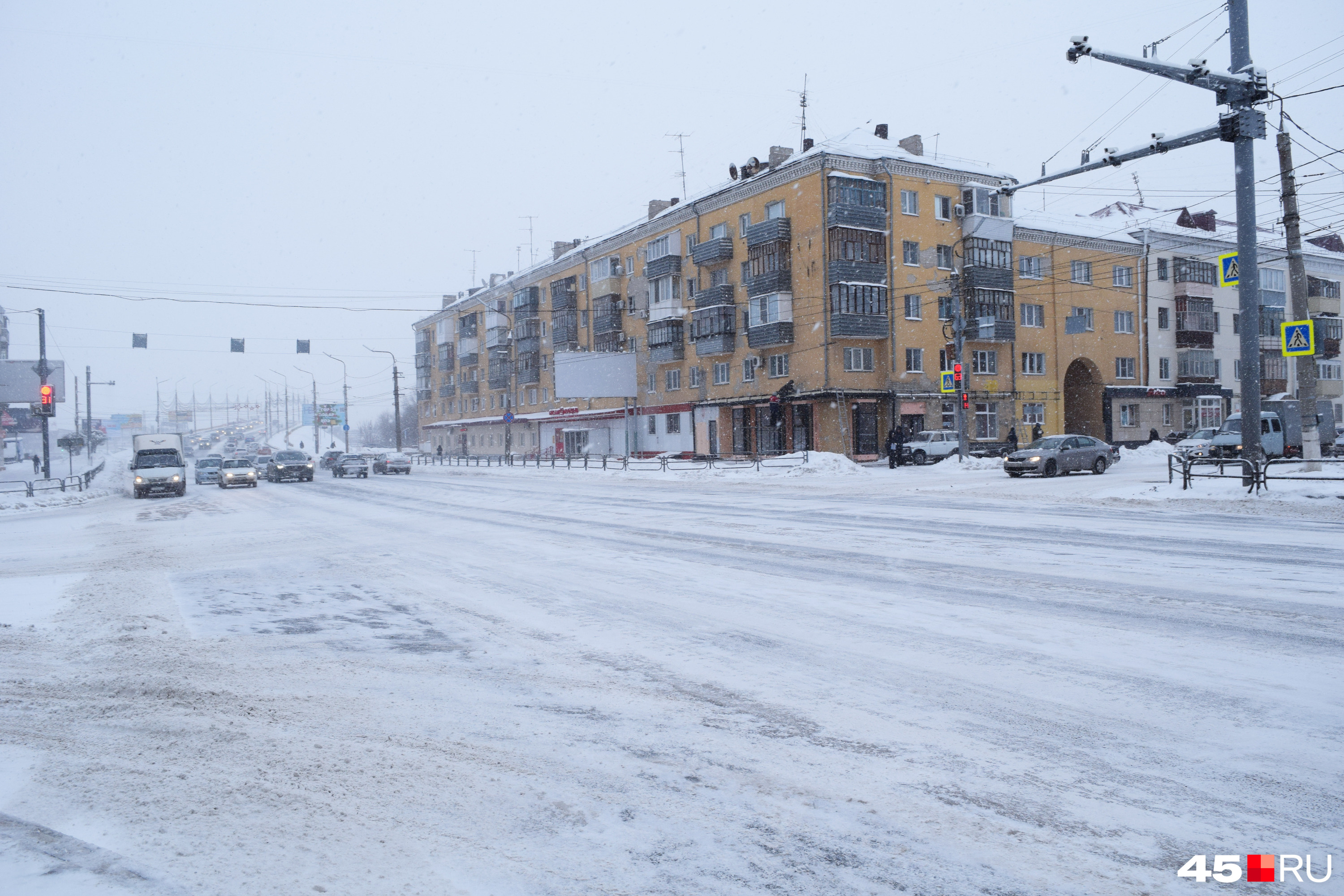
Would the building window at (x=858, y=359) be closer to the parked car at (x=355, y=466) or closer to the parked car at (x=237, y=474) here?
the parked car at (x=355, y=466)

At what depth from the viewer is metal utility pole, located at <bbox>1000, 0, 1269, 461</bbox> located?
14648 millimetres

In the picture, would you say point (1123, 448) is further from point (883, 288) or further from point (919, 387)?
point (883, 288)

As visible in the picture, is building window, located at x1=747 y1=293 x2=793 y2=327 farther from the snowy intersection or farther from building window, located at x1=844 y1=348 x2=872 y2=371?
the snowy intersection

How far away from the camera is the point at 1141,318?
52719 mm

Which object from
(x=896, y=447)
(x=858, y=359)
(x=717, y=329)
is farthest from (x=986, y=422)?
(x=717, y=329)

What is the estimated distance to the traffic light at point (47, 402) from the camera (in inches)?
1261

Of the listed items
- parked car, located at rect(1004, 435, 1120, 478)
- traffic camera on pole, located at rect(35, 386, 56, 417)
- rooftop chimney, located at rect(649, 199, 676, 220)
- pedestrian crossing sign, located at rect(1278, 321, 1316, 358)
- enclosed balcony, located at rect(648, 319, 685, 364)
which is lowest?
parked car, located at rect(1004, 435, 1120, 478)

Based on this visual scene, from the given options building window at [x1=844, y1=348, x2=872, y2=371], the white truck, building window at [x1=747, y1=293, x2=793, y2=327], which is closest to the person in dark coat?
building window at [x1=844, y1=348, x2=872, y2=371]

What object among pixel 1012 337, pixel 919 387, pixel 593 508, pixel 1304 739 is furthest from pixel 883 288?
pixel 1304 739

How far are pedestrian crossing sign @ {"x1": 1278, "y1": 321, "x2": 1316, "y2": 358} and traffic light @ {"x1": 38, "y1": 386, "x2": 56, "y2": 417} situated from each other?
38.2 meters

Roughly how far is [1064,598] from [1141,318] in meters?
52.8

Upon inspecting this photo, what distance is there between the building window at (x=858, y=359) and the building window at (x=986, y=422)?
753 centimetres

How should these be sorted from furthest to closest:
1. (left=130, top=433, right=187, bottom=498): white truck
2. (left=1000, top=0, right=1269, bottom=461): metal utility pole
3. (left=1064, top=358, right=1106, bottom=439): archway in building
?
(left=1064, top=358, right=1106, bottom=439): archway in building < (left=130, top=433, right=187, bottom=498): white truck < (left=1000, top=0, right=1269, bottom=461): metal utility pole

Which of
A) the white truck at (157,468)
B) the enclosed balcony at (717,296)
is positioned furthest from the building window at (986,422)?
the white truck at (157,468)
